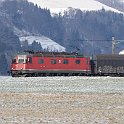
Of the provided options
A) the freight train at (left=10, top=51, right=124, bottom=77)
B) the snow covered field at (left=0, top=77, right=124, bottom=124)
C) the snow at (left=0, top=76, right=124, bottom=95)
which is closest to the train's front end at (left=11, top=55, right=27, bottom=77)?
the freight train at (left=10, top=51, right=124, bottom=77)

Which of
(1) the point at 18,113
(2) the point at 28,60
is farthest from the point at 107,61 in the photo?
(1) the point at 18,113

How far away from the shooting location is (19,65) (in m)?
83.9

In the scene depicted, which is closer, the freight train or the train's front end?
the train's front end

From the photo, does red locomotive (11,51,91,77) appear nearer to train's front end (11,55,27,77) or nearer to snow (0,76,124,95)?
train's front end (11,55,27,77)

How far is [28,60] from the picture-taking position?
277ft

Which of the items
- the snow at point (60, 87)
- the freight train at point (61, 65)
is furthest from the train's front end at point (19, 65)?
the snow at point (60, 87)

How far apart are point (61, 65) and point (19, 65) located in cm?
570

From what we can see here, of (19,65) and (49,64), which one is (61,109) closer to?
(19,65)

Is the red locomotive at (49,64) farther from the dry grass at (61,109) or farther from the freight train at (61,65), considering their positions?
the dry grass at (61,109)

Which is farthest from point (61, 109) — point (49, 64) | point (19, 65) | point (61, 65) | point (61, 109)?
point (61, 65)

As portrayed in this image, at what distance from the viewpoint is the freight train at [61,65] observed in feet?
275

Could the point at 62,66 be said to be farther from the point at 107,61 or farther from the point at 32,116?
the point at 32,116

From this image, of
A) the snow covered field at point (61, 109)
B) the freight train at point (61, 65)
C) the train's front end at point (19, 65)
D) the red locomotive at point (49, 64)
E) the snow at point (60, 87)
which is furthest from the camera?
the freight train at point (61, 65)

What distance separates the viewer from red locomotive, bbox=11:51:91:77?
83.5 meters
